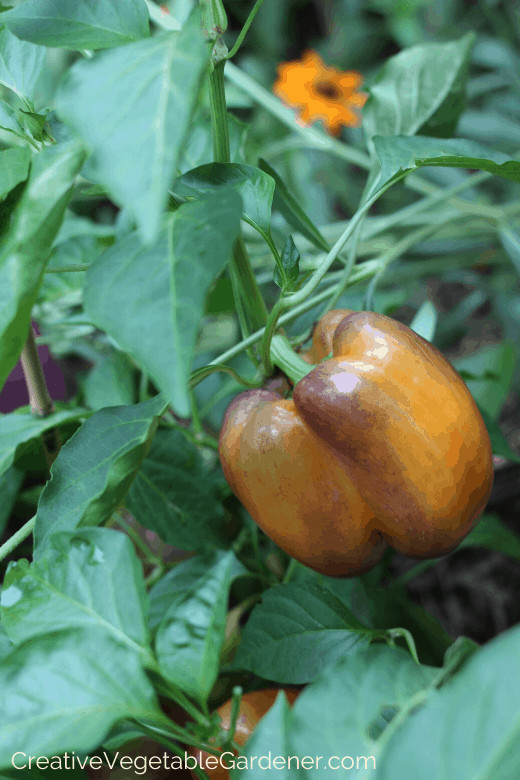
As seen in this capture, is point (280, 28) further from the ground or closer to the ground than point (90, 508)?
further from the ground

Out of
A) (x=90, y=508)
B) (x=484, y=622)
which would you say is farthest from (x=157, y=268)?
(x=484, y=622)

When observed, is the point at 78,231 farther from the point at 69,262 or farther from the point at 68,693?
the point at 68,693

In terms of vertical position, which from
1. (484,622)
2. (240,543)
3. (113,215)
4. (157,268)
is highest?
(157,268)

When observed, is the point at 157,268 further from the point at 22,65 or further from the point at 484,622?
the point at 484,622

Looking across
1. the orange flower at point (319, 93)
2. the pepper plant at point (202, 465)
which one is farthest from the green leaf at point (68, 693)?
the orange flower at point (319, 93)

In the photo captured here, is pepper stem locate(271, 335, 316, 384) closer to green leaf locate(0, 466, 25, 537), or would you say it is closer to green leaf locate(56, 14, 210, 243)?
green leaf locate(56, 14, 210, 243)

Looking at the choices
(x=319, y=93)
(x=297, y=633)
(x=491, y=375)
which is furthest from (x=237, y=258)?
(x=319, y=93)

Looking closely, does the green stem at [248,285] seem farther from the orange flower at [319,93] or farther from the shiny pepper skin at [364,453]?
the orange flower at [319,93]
